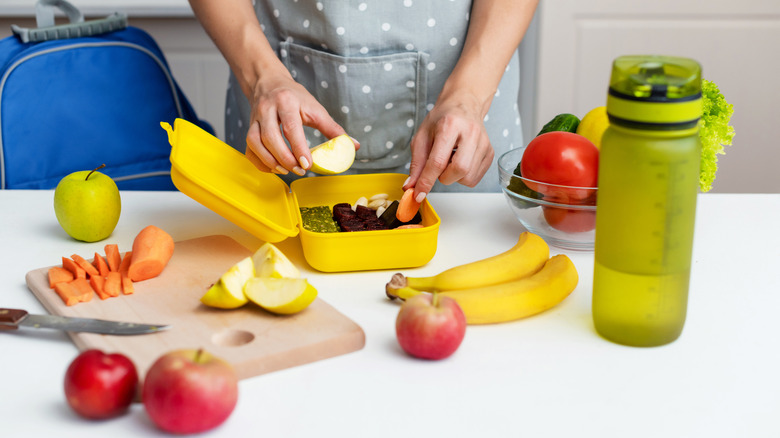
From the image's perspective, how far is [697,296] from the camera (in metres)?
1.01

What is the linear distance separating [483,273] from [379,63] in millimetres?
614

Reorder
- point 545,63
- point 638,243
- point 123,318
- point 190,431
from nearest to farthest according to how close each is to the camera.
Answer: point 190,431, point 638,243, point 123,318, point 545,63

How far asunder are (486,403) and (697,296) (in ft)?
1.30

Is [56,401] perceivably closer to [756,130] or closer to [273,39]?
[273,39]

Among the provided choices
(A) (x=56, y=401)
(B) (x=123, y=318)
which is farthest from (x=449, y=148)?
(A) (x=56, y=401)

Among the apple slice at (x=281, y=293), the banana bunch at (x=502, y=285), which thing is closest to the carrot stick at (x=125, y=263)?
the apple slice at (x=281, y=293)

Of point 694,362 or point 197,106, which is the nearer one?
point 694,362

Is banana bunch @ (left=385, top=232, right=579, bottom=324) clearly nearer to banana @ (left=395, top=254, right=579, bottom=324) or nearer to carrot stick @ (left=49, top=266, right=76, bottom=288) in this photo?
banana @ (left=395, top=254, right=579, bottom=324)

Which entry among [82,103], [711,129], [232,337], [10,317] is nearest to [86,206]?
[10,317]

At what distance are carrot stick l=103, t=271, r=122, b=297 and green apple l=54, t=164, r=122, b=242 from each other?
18cm

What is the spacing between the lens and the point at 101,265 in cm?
104

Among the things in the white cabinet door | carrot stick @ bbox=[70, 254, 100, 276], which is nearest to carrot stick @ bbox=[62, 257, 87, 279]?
carrot stick @ bbox=[70, 254, 100, 276]

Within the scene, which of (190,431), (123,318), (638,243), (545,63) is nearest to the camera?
(190,431)

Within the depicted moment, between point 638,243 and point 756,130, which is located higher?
point 638,243
